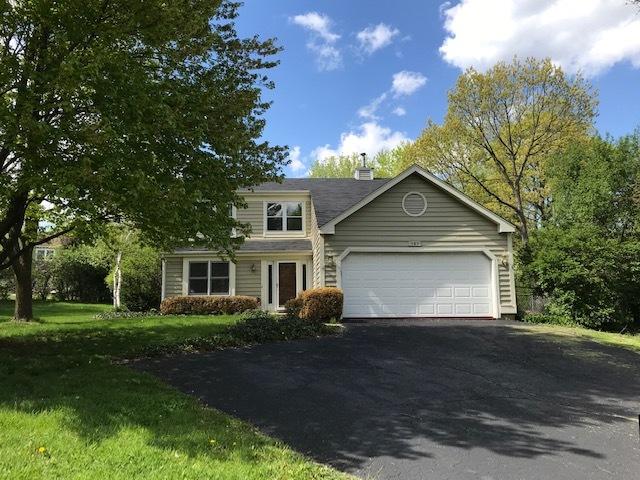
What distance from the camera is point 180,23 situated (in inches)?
352

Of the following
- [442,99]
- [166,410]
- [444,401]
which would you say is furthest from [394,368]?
[442,99]

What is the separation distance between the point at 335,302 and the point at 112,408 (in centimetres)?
994

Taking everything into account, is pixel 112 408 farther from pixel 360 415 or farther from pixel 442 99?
pixel 442 99

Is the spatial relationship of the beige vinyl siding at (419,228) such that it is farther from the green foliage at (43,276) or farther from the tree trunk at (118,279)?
the green foliage at (43,276)

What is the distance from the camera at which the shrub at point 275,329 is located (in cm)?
1173

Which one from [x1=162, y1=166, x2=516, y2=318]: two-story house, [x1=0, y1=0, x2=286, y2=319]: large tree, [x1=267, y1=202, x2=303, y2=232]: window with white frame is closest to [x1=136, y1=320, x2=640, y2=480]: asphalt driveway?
[x1=0, y1=0, x2=286, y2=319]: large tree

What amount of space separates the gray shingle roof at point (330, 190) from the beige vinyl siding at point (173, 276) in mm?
4986

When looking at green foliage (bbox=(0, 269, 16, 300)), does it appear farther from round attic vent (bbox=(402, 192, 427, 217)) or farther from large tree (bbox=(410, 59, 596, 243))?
large tree (bbox=(410, 59, 596, 243))

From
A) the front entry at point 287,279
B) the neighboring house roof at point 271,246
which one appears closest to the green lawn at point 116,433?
the neighboring house roof at point 271,246

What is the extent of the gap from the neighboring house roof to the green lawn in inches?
508

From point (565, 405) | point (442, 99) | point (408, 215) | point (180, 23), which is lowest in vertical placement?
point (565, 405)

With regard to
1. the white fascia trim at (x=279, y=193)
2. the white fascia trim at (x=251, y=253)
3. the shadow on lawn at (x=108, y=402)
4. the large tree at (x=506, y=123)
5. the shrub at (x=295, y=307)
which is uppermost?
the large tree at (x=506, y=123)

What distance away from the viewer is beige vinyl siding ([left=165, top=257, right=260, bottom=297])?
71.5 feet

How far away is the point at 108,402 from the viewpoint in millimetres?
6188
